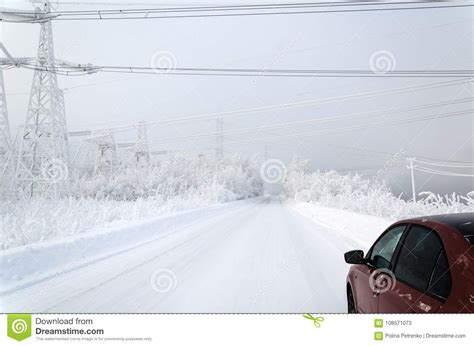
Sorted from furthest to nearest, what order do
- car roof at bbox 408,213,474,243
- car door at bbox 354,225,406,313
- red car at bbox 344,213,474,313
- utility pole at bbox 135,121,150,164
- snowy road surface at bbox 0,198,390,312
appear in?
1. utility pole at bbox 135,121,150,164
2. snowy road surface at bbox 0,198,390,312
3. car door at bbox 354,225,406,313
4. car roof at bbox 408,213,474,243
5. red car at bbox 344,213,474,313

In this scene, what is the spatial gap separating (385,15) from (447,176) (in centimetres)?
140

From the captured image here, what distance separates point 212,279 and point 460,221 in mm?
2190

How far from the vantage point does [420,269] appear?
1810 millimetres

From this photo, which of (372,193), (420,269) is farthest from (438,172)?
(420,269)

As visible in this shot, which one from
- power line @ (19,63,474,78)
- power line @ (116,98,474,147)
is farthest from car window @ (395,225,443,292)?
power line @ (19,63,474,78)

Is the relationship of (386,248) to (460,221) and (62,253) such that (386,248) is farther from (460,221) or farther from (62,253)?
(62,253)

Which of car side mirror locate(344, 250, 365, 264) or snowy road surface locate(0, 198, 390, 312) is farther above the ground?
car side mirror locate(344, 250, 365, 264)

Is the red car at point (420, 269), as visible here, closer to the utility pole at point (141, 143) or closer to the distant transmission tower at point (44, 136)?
the utility pole at point (141, 143)

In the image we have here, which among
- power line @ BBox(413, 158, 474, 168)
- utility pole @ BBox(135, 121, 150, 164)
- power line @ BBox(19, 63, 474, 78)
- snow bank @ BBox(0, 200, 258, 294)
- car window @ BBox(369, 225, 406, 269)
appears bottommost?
snow bank @ BBox(0, 200, 258, 294)

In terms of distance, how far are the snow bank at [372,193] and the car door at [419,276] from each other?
0.71 metres

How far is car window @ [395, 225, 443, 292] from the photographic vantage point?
172 cm

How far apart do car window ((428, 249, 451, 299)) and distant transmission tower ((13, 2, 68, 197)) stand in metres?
2.86
